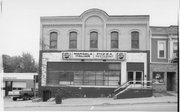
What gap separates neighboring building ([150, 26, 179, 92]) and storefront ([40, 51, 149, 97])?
3.75 feet

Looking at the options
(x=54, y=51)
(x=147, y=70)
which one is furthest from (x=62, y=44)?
(x=147, y=70)

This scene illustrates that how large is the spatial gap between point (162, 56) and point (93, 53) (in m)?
6.15

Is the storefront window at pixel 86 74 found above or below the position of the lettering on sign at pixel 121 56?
below

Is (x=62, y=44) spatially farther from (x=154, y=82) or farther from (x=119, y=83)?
(x=154, y=82)

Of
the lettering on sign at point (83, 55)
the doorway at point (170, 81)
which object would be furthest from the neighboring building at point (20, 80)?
the doorway at point (170, 81)

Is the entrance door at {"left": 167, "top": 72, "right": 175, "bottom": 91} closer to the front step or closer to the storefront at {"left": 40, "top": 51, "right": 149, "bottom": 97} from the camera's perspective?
the storefront at {"left": 40, "top": 51, "right": 149, "bottom": 97}

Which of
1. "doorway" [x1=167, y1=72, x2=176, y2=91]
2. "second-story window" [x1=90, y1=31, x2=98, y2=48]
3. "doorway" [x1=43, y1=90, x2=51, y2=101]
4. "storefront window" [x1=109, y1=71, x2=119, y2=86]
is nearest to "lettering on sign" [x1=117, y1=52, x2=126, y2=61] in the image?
"storefront window" [x1=109, y1=71, x2=119, y2=86]

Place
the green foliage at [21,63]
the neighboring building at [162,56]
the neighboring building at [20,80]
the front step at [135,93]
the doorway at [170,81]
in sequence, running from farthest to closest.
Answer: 1. the green foliage at [21,63]
2. the neighboring building at [20,80]
3. the doorway at [170,81]
4. the neighboring building at [162,56]
5. the front step at [135,93]

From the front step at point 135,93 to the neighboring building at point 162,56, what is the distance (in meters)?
2.75

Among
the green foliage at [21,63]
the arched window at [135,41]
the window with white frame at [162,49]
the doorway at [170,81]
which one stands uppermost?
the arched window at [135,41]

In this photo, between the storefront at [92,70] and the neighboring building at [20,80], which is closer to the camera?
the storefront at [92,70]

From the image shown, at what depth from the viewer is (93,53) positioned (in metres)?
23.7

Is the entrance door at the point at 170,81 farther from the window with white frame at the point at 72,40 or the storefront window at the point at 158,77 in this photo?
the window with white frame at the point at 72,40

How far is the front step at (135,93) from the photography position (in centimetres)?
2114
